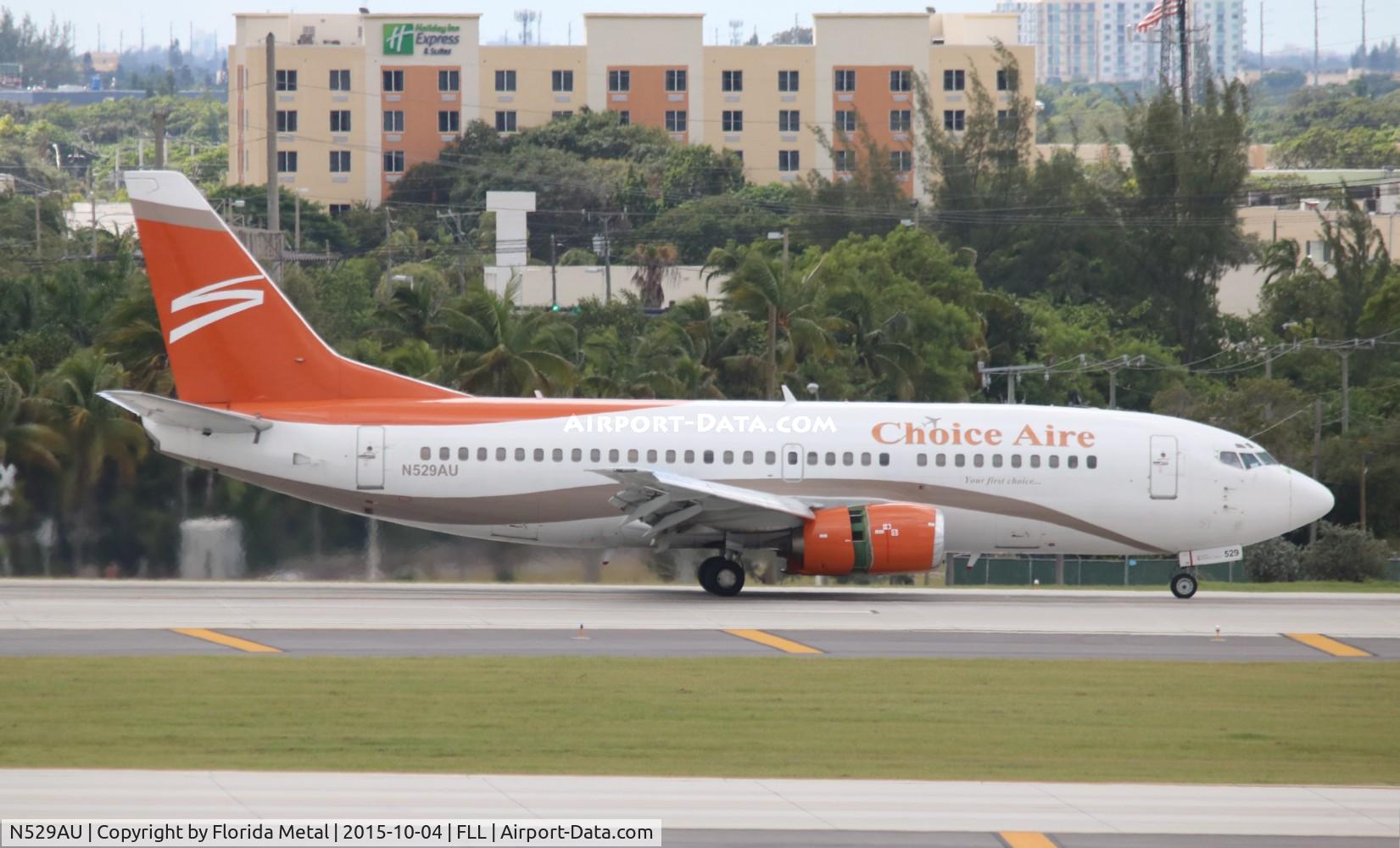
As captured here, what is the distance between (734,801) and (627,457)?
15388 millimetres

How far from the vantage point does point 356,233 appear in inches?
4555

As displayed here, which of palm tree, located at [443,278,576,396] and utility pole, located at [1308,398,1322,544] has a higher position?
palm tree, located at [443,278,576,396]

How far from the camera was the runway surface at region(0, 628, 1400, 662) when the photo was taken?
76.9ft

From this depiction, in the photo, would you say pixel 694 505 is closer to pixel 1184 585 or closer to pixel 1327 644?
pixel 1184 585

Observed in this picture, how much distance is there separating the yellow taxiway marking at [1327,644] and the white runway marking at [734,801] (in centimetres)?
906

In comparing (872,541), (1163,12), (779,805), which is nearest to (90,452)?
(872,541)

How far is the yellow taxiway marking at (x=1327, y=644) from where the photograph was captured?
24859mm

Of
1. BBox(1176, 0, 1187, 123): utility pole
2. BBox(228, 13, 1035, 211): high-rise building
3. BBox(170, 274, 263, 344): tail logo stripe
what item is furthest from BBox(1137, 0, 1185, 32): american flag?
BBox(170, 274, 263, 344): tail logo stripe

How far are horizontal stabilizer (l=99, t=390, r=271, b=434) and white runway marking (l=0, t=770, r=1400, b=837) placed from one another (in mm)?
14118

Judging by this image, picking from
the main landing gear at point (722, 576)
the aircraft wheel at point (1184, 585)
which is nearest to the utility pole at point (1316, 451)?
the aircraft wheel at point (1184, 585)

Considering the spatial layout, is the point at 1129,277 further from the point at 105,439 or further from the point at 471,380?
the point at 105,439

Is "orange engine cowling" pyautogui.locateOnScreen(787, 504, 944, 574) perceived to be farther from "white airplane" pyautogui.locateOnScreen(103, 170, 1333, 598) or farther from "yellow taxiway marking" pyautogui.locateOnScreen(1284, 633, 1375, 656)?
"yellow taxiway marking" pyautogui.locateOnScreen(1284, 633, 1375, 656)

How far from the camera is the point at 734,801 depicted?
15234 millimetres

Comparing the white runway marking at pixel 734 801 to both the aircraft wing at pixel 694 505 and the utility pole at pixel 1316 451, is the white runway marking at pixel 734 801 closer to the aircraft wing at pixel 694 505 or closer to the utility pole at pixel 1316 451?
the aircraft wing at pixel 694 505
